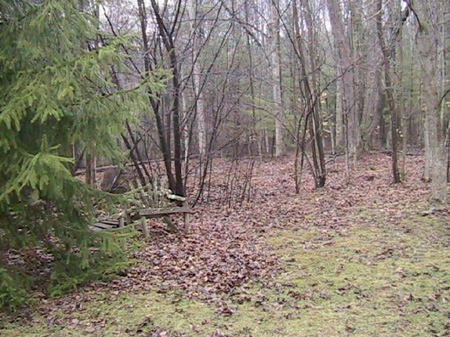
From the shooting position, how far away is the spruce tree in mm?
4430

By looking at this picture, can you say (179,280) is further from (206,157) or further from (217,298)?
(206,157)

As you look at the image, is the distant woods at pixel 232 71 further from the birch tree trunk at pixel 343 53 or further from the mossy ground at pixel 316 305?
the mossy ground at pixel 316 305

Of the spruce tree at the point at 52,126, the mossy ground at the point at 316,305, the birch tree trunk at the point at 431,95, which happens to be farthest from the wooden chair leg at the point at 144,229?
the birch tree trunk at the point at 431,95

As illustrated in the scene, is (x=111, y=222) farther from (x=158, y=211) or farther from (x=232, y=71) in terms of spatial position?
(x=232, y=71)

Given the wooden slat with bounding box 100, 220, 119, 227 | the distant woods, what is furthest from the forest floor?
the distant woods

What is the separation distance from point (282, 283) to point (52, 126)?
10.7 ft

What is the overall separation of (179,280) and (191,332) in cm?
144

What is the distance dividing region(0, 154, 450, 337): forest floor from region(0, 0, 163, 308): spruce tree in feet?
1.64

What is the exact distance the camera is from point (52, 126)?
4957 mm

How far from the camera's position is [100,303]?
478 centimetres

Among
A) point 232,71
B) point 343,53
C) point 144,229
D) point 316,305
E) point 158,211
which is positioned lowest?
point 316,305

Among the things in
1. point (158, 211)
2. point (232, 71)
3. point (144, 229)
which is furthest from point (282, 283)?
point (232, 71)

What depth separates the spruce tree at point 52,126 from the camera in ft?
14.5

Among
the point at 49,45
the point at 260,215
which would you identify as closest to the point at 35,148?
the point at 49,45
